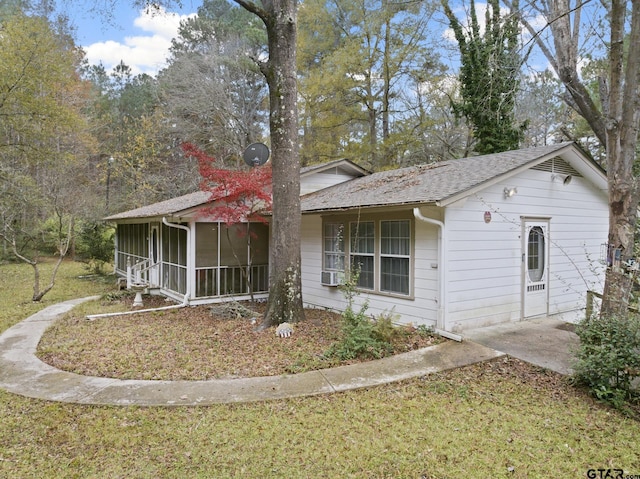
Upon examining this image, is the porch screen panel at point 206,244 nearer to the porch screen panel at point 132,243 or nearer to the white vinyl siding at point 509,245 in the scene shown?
the porch screen panel at point 132,243

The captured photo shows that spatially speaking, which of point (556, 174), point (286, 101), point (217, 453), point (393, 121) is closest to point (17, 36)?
point (286, 101)

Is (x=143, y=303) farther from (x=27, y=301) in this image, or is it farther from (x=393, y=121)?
(x=393, y=121)

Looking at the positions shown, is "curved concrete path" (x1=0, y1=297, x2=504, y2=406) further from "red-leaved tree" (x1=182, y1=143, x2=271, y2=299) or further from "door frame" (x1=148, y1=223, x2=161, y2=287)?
"door frame" (x1=148, y1=223, x2=161, y2=287)

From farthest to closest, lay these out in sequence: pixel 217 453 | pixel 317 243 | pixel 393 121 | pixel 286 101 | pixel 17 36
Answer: pixel 393 121 → pixel 17 36 → pixel 317 243 → pixel 286 101 → pixel 217 453

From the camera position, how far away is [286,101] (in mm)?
6930

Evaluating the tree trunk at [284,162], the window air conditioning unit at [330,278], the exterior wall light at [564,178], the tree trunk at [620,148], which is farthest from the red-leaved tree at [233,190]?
the tree trunk at [620,148]

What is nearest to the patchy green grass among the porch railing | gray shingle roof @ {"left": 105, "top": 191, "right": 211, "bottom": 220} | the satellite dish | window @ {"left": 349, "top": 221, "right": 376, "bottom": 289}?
gray shingle roof @ {"left": 105, "top": 191, "right": 211, "bottom": 220}

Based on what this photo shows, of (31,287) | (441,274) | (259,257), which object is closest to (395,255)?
(441,274)

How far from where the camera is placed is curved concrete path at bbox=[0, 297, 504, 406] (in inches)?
165

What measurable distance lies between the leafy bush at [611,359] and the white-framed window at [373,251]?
300 centimetres

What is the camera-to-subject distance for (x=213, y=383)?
15.1 ft

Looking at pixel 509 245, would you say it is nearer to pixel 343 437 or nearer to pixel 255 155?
pixel 343 437

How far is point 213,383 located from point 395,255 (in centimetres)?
403

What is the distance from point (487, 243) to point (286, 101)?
442cm
